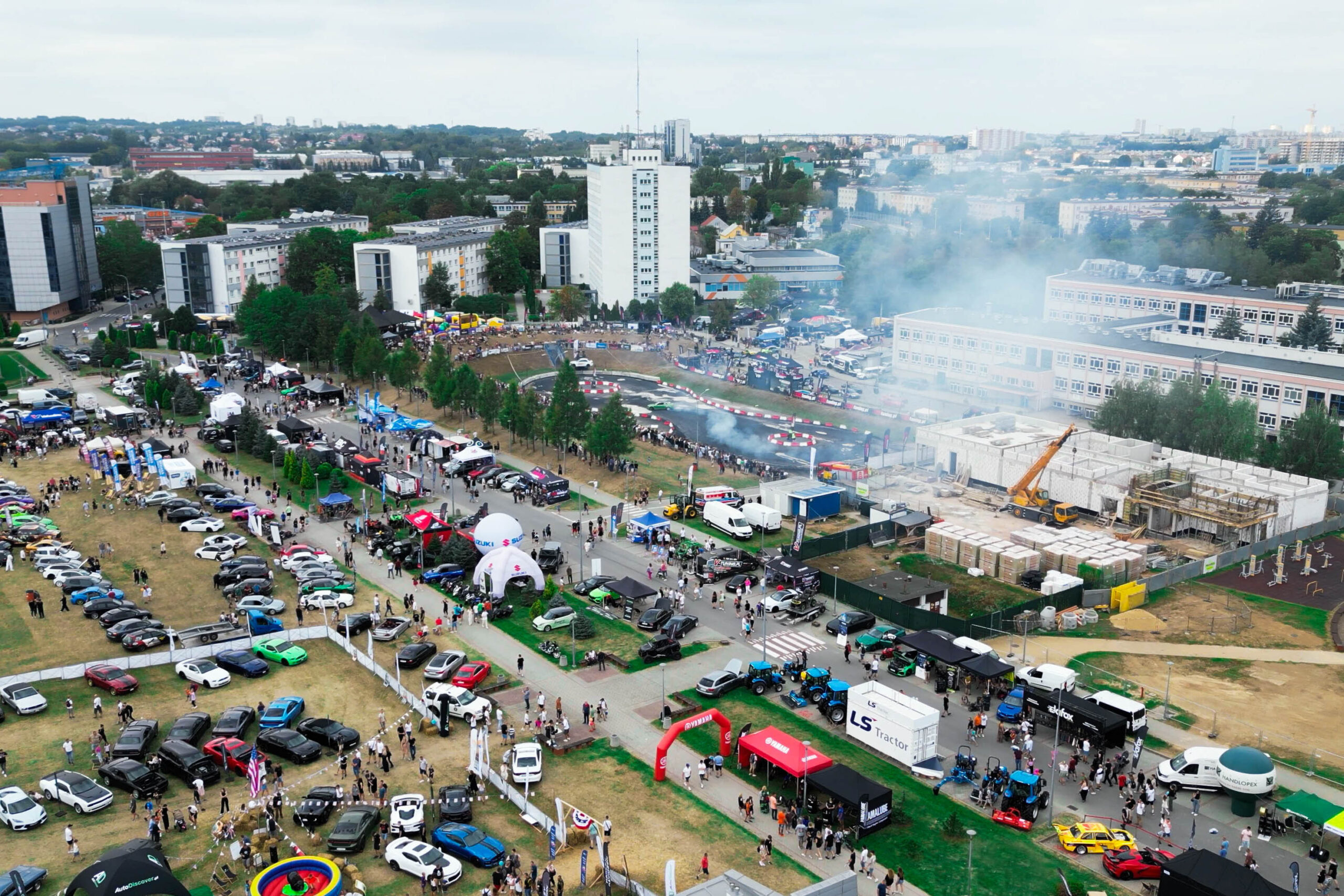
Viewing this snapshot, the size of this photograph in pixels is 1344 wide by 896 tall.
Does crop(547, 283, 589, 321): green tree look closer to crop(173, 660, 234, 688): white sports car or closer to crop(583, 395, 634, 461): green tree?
crop(583, 395, 634, 461): green tree

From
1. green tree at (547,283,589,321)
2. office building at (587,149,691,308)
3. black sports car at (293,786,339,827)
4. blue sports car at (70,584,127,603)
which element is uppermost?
office building at (587,149,691,308)

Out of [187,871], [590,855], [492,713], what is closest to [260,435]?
[492,713]

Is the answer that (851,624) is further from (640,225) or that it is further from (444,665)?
(640,225)

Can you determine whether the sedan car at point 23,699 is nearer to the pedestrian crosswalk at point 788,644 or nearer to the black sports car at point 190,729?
the black sports car at point 190,729

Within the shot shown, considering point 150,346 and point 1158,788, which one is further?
point 150,346

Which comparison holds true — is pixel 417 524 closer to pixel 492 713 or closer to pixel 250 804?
pixel 492 713

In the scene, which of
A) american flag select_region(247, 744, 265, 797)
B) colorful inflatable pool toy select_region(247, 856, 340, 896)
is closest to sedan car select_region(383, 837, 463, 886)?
colorful inflatable pool toy select_region(247, 856, 340, 896)
